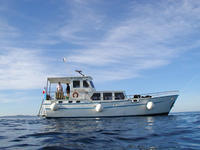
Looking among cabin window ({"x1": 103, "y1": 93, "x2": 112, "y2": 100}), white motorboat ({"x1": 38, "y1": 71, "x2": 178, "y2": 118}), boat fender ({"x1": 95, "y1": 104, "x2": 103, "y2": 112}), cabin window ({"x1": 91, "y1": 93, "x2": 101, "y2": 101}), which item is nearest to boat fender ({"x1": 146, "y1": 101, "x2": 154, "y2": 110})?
white motorboat ({"x1": 38, "y1": 71, "x2": 178, "y2": 118})

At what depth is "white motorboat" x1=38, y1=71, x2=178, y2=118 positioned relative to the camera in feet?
62.8

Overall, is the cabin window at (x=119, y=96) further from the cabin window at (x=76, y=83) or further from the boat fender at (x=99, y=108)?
the cabin window at (x=76, y=83)

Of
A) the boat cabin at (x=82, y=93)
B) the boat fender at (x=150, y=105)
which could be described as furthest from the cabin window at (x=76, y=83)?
the boat fender at (x=150, y=105)

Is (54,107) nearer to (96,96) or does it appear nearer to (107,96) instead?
(96,96)

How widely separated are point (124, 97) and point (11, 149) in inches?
616

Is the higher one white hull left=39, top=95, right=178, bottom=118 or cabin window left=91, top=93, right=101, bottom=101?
cabin window left=91, top=93, right=101, bottom=101

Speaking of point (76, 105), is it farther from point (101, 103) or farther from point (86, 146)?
point (86, 146)

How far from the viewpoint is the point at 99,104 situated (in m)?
18.9

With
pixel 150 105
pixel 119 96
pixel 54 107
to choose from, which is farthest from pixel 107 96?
pixel 54 107

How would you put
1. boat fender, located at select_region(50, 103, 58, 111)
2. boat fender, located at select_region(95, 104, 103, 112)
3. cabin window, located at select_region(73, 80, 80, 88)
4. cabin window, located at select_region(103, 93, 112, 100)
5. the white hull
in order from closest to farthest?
boat fender, located at select_region(95, 104, 103, 112) < the white hull < boat fender, located at select_region(50, 103, 58, 111) < cabin window, located at select_region(103, 93, 112, 100) < cabin window, located at select_region(73, 80, 80, 88)

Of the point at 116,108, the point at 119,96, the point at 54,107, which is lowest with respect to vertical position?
the point at 116,108

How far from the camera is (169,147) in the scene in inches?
207

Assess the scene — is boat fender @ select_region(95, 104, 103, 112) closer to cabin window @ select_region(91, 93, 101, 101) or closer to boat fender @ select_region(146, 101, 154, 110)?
cabin window @ select_region(91, 93, 101, 101)

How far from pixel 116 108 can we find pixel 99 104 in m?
1.79
